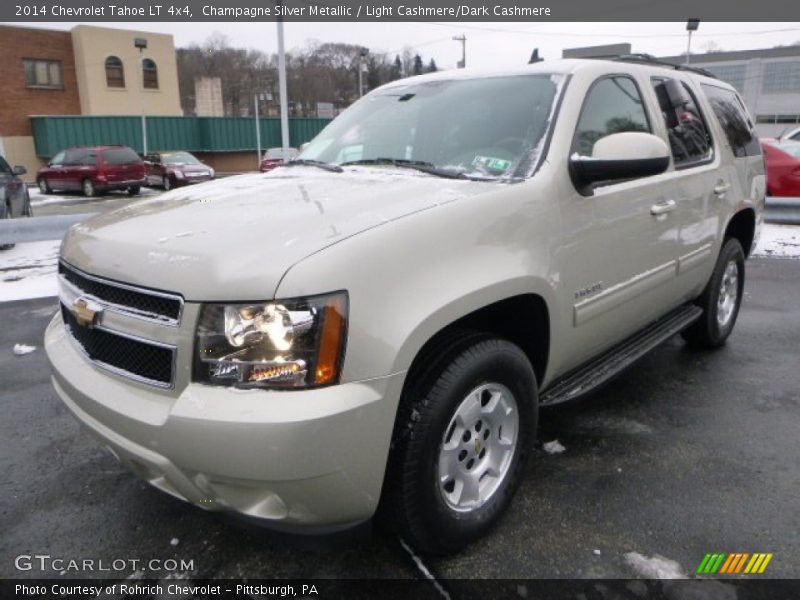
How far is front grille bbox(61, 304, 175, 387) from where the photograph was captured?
1.98 metres

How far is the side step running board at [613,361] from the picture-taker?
2897 mm

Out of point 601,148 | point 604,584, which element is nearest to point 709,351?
point 601,148

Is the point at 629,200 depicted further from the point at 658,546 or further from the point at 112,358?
the point at 112,358

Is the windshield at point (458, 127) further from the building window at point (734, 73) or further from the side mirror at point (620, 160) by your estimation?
the building window at point (734, 73)

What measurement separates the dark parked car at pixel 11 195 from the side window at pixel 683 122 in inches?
339

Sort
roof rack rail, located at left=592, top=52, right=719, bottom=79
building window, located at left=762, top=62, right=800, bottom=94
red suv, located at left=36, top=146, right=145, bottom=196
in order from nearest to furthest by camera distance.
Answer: roof rack rail, located at left=592, top=52, right=719, bottom=79
red suv, located at left=36, top=146, right=145, bottom=196
building window, located at left=762, top=62, right=800, bottom=94

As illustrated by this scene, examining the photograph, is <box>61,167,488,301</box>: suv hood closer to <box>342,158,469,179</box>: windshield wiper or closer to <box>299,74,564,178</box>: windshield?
<box>342,158,469,179</box>: windshield wiper

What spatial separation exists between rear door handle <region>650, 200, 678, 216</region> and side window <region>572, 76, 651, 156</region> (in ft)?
1.36

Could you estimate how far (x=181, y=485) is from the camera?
201 centimetres

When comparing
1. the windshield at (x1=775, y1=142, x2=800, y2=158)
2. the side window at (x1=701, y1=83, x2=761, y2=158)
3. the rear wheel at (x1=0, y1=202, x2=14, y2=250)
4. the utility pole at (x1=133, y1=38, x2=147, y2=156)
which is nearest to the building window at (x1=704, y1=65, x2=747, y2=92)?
the utility pole at (x1=133, y1=38, x2=147, y2=156)

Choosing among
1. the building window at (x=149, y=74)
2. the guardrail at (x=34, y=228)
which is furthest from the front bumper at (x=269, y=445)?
the building window at (x=149, y=74)

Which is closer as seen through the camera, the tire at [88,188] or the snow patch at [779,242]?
the snow patch at [779,242]

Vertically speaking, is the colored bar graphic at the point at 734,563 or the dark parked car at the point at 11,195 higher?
the dark parked car at the point at 11,195

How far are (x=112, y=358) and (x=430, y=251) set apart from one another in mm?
1151
